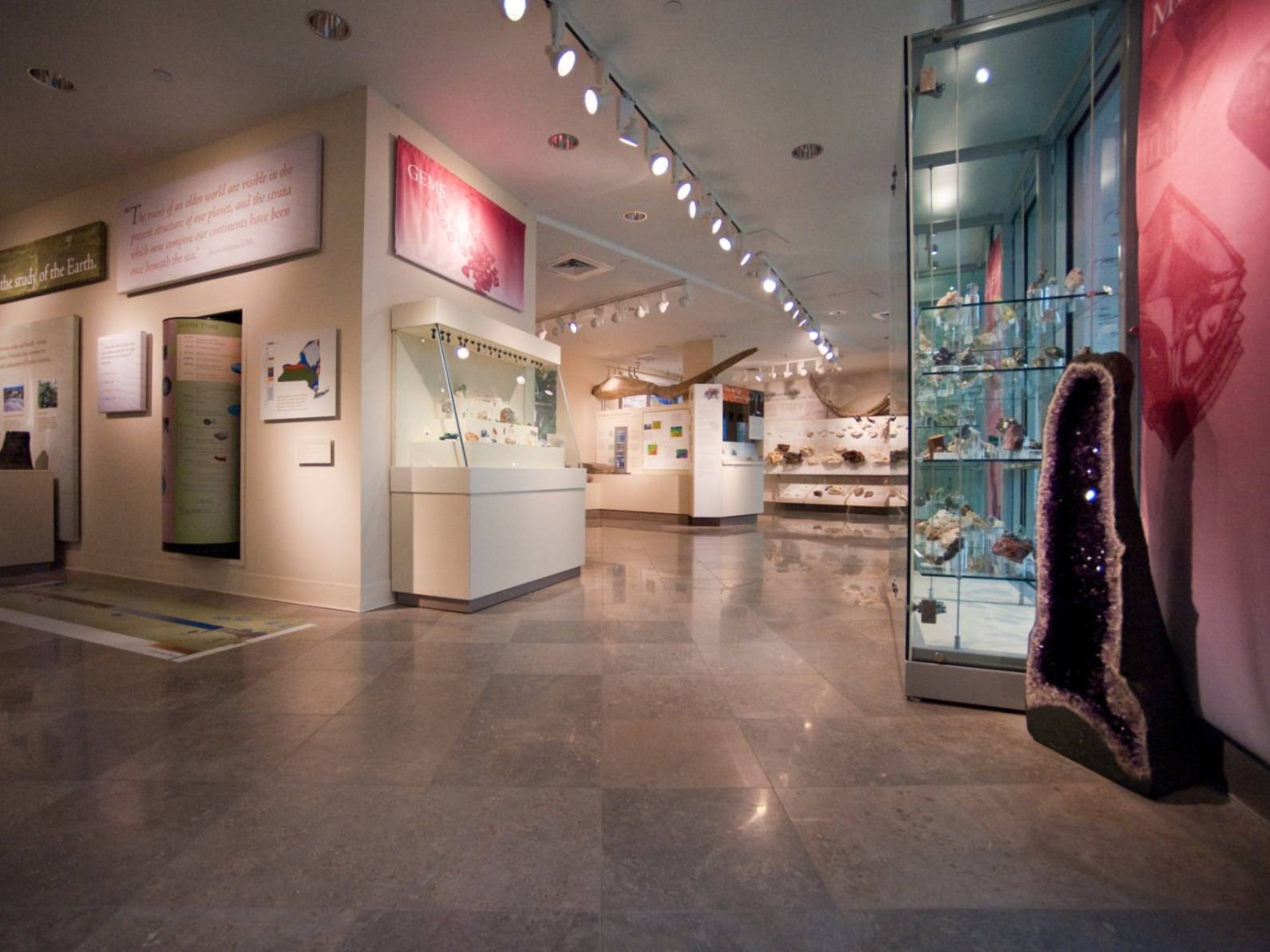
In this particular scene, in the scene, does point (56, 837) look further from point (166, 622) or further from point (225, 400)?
point (225, 400)

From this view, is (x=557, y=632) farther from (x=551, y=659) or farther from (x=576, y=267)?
(x=576, y=267)

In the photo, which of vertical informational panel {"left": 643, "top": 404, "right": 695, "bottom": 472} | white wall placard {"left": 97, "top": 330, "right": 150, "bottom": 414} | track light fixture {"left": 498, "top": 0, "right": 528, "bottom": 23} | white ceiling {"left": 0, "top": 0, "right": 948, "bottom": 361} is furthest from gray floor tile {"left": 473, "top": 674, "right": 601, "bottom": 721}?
vertical informational panel {"left": 643, "top": 404, "right": 695, "bottom": 472}

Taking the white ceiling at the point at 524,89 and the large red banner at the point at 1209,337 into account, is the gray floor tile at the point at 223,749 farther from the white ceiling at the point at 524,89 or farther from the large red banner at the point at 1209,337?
the white ceiling at the point at 524,89

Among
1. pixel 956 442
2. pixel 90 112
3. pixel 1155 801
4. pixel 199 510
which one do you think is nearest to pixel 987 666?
pixel 1155 801

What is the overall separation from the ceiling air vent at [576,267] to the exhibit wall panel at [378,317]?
2745 mm

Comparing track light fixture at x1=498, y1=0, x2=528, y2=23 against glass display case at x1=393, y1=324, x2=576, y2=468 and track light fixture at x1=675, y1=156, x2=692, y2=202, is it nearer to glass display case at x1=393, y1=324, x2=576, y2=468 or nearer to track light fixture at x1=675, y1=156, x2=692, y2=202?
glass display case at x1=393, y1=324, x2=576, y2=468

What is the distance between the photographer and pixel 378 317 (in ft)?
13.2

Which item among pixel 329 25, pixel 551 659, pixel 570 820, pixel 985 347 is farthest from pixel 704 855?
pixel 329 25

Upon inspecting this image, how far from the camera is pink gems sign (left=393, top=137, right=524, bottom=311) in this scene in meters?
4.17

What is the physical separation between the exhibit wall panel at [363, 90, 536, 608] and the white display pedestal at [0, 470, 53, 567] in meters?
3.94

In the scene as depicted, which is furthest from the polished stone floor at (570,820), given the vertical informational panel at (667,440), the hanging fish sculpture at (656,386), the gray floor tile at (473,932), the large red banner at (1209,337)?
the hanging fish sculpture at (656,386)

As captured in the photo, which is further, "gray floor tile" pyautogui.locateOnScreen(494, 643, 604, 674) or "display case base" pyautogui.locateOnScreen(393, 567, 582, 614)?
"display case base" pyautogui.locateOnScreen(393, 567, 582, 614)

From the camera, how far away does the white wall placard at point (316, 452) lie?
13.1 feet

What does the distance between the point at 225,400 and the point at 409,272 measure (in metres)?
1.83
